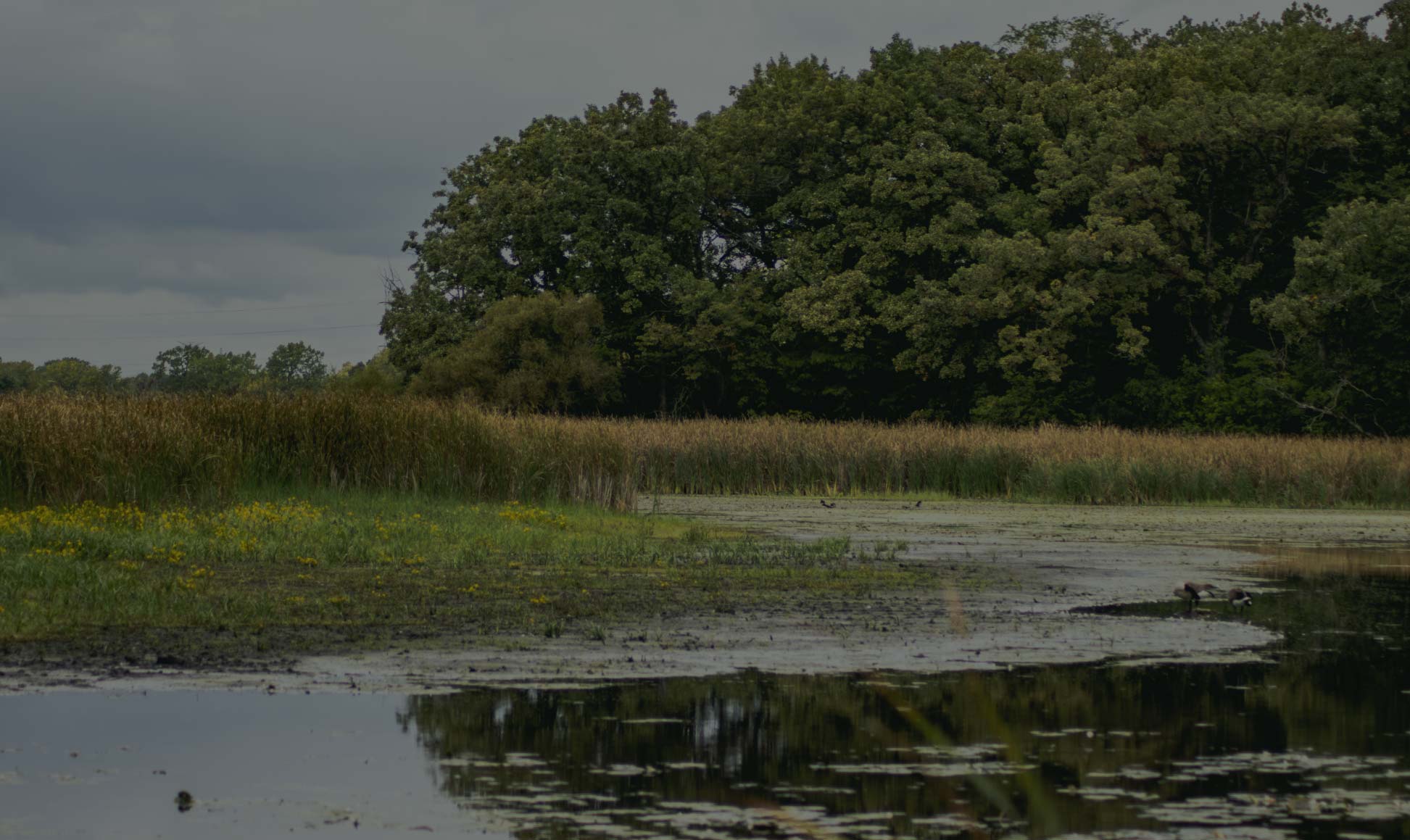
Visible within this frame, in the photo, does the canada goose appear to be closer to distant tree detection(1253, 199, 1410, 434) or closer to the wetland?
the wetland

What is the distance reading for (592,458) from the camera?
24594 millimetres

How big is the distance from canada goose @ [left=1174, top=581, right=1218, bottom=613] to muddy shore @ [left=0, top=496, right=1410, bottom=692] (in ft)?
0.57

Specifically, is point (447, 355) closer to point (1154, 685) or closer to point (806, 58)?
point (806, 58)

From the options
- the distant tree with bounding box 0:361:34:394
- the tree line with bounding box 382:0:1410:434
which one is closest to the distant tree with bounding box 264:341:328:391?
the distant tree with bounding box 0:361:34:394

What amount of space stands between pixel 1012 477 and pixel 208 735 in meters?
30.1

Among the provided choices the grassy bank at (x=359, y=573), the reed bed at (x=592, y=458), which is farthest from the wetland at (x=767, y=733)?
the reed bed at (x=592, y=458)

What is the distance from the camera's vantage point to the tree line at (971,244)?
51.0 meters

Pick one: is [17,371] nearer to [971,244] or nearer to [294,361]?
[294,361]

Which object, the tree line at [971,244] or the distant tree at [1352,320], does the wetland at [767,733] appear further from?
the tree line at [971,244]

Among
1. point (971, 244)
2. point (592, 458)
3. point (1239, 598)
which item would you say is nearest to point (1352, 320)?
point (971, 244)

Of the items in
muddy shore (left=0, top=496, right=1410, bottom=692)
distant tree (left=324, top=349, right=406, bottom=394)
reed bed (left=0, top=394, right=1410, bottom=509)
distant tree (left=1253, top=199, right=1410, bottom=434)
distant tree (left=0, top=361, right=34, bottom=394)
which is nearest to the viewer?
muddy shore (left=0, top=496, right=1410, bottom=692)

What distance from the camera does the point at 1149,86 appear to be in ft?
193

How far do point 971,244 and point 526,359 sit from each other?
15.9 m

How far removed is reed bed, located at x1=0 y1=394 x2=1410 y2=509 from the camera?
738 inches
